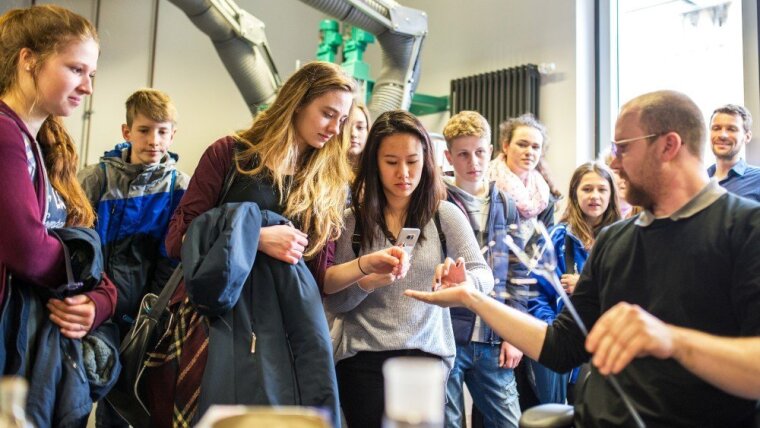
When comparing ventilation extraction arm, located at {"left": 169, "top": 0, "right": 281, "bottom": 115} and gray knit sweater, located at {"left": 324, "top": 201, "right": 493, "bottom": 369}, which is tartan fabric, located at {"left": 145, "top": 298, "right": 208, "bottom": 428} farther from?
ventilation extraction arm, located at {"left": 169, "top": 0, "right": 281, "bottom": 115}

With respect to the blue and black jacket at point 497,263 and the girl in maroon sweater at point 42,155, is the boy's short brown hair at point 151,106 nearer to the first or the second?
the girl in maroon sweater at point 42,155

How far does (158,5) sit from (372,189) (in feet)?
15.0

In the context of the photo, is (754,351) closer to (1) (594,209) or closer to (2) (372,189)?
(2) (372,189)

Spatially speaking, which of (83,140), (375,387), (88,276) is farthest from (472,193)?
(83,140)

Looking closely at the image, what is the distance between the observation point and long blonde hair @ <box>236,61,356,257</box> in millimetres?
1764

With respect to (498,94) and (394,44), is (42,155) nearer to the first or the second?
(394,44)

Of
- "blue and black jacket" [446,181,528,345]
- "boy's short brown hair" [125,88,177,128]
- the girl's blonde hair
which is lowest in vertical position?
"blue and black jacket" [446,181,528,345]

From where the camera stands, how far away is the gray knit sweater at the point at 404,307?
1.82m

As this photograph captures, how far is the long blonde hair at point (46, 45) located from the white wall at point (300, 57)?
4.13 m

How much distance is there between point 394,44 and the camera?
16.6ft

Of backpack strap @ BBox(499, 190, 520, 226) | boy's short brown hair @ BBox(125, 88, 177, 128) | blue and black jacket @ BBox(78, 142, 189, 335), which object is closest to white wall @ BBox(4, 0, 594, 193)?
backpack strap @ BBox(499, 190, 520, 226)

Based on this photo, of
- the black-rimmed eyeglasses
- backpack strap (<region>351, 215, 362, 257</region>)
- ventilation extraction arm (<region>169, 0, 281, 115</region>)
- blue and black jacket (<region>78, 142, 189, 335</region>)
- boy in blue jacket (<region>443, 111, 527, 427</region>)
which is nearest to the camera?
the black-rimmed eyeglasses

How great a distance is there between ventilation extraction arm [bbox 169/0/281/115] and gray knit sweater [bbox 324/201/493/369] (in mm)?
3049

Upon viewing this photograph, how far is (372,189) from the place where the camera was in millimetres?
2002
